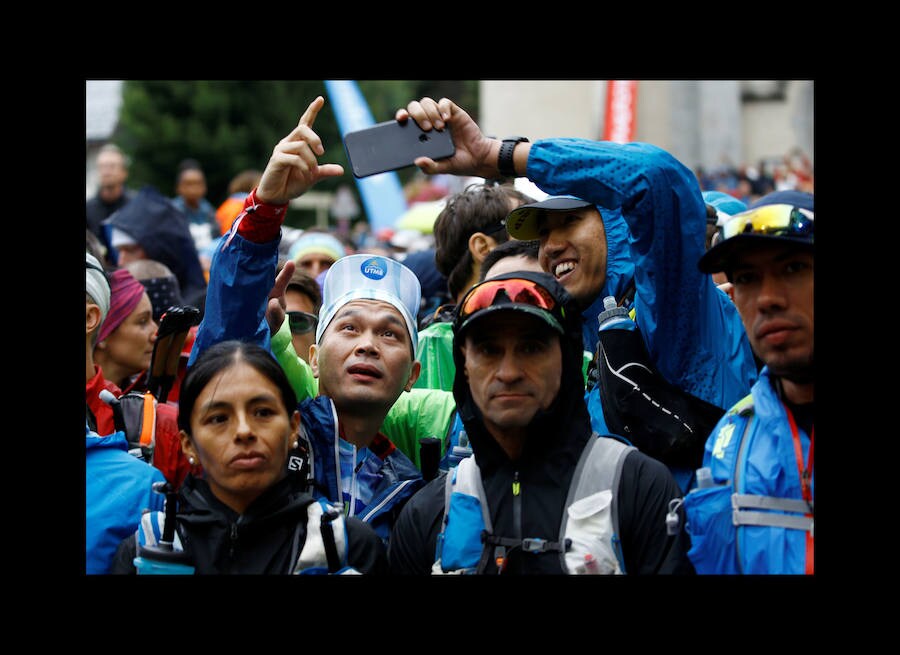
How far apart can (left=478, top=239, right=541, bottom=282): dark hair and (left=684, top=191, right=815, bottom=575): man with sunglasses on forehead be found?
159cm

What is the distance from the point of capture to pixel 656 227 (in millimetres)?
3734

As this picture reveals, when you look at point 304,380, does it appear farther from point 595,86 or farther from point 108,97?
point 108,97

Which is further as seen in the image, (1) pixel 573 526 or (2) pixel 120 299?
(2) pixel 120 299

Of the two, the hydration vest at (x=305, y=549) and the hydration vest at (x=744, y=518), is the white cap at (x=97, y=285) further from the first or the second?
the hydration vest at (x=744, y=518)

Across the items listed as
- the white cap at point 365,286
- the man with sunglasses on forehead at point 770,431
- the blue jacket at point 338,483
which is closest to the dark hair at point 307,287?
the white cap at point 365,286

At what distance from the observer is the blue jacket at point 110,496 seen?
347 centimetres

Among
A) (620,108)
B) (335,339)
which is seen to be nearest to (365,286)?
(335,339)

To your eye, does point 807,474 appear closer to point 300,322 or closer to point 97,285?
point 97,285

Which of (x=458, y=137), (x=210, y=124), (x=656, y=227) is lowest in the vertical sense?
(x=656, y=227)

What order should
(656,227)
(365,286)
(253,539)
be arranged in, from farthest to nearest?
(365,286)
(656,227)
(253,539)

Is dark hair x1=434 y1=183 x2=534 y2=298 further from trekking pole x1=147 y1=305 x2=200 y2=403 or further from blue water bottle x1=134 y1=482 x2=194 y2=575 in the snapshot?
blue water bottle x1=134 y1=482 x2=194 y2=575

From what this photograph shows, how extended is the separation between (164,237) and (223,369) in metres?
4.70

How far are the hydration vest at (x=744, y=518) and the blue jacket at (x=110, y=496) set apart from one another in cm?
169

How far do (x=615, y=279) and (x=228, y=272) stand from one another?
4.60ft
